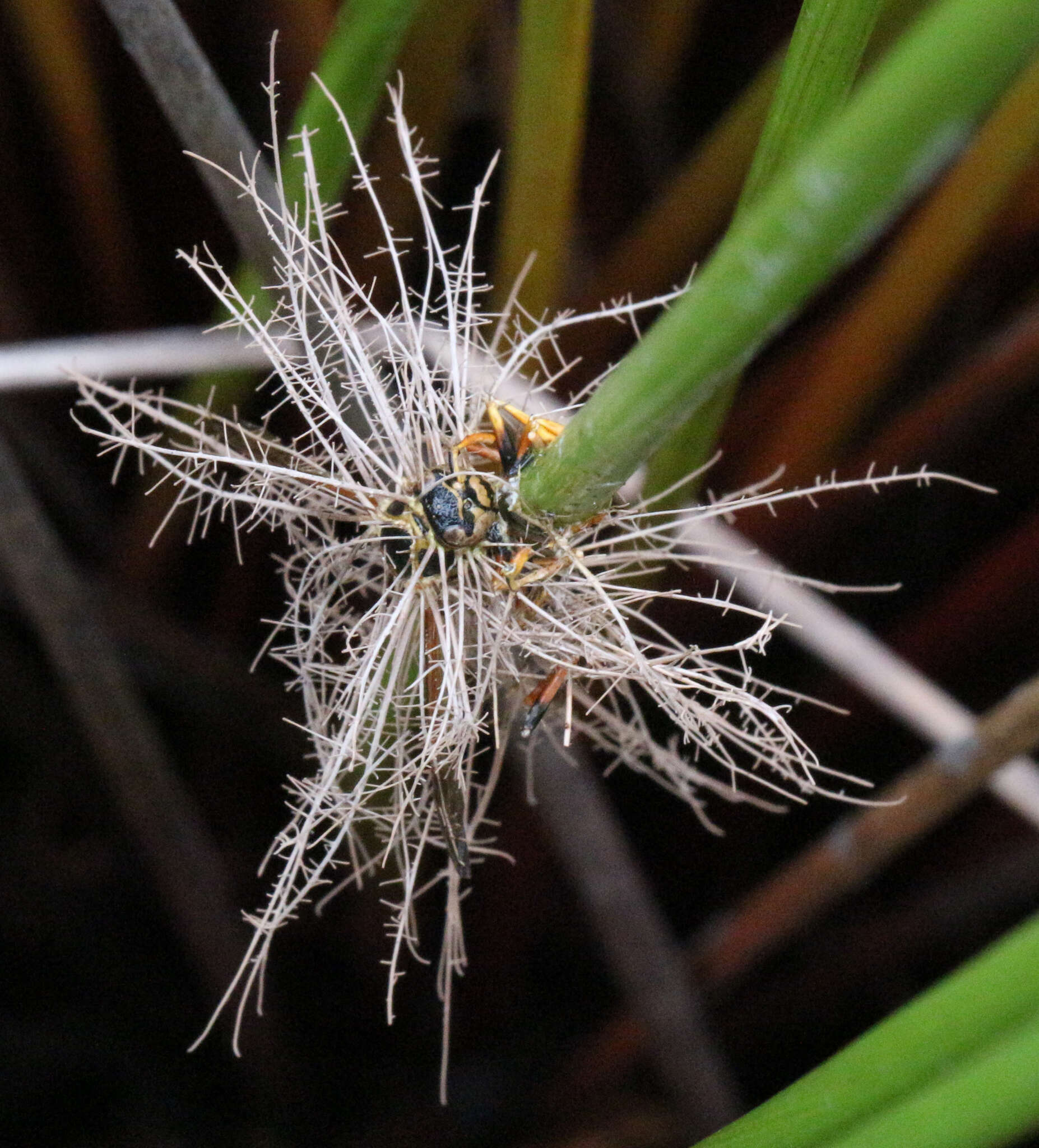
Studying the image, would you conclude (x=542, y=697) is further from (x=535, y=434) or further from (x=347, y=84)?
(x=347, y=84)

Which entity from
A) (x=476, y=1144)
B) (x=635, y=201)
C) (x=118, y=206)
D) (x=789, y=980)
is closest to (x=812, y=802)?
(x=789, y=980)

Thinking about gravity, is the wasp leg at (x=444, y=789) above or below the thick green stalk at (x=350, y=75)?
below

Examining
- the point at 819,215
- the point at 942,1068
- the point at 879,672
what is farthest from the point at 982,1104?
the point at 879,672

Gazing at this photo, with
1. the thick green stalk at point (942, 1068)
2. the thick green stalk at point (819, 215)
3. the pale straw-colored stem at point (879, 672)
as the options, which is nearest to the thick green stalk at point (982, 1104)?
the thick green stalk at point (942, 1068)

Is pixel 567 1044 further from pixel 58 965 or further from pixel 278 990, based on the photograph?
pixel 58 965

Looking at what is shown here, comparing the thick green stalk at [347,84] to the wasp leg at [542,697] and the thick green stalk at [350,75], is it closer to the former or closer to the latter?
the thick green stalk at [350,75]

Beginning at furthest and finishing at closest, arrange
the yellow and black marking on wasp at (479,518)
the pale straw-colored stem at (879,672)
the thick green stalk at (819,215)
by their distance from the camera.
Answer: the pale straw-colored stem at (879,672) < the yellow and black marking on wasp at (479,518) < the thick green stalk at (819,215)

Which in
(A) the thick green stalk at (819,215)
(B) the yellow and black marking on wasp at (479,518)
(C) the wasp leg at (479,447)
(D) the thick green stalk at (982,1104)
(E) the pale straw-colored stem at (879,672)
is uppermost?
(C) the wasp leg at (479,447)
